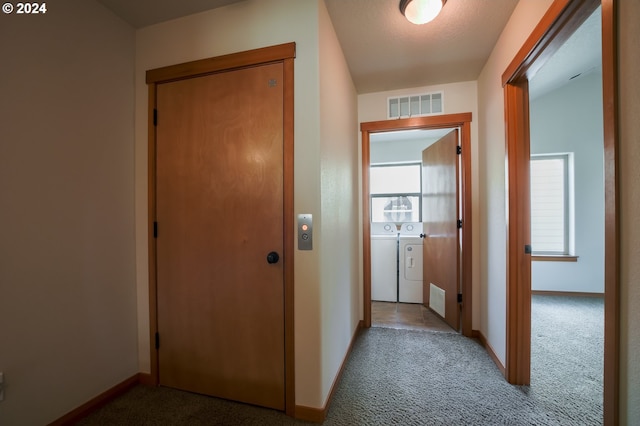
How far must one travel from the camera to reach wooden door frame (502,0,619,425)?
83cm

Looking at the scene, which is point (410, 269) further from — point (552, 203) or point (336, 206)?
point (552, 203)

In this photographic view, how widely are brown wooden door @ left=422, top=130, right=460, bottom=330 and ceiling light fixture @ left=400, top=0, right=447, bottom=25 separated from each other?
4.31 feet

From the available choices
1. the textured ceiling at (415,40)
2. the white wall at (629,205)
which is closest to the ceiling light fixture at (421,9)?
the textured ceiling at (415,40)

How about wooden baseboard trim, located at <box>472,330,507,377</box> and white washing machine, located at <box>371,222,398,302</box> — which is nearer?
wooden baseboard trim, located at <box>472,330,507,377</box>

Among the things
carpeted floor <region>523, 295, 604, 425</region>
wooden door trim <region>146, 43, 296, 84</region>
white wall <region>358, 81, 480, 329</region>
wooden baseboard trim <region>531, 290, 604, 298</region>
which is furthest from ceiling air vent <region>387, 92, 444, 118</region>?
wooden baseboard trim <region>531, 290, 604, 298</region>

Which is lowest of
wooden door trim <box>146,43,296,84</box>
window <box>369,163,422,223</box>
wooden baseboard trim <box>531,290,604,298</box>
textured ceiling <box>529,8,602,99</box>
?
wooden baseboard trim <box>531,290,604,298</box>

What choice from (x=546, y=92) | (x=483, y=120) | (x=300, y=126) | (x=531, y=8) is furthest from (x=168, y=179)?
(x=546, y=92)

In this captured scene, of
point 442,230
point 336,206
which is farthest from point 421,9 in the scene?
point 442,230

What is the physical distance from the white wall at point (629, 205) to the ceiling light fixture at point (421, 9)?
2.68 ft

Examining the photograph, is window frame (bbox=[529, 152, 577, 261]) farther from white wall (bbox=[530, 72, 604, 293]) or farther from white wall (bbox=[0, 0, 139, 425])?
white wall (bbox=[0, 0, 139, 425])

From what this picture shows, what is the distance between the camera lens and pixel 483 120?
2.20 m

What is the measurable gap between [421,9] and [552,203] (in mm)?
3785

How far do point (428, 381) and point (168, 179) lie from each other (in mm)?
2245

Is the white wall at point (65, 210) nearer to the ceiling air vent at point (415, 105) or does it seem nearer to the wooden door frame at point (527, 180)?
the ceiling air vent at point (415, 105)
